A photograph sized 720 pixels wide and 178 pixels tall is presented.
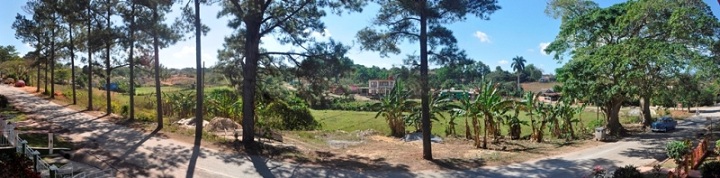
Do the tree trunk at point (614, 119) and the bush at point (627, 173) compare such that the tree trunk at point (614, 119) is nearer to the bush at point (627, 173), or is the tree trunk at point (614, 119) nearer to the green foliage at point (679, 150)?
the green foliage at point (679, 150)

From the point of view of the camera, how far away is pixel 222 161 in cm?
1539

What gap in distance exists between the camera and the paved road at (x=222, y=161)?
46.1ft

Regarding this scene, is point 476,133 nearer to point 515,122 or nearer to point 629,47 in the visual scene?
point 515,122

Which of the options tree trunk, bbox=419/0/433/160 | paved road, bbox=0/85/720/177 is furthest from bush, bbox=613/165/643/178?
tree trunk, bbox=419/0/433/160

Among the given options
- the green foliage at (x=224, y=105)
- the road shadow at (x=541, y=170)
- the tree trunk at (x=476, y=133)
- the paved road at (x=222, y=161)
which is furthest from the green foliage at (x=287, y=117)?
the road shadow at (x=541, y=170)

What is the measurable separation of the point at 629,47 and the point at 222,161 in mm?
17672

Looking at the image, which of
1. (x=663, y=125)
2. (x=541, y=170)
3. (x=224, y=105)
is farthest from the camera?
(x=224, y=105)

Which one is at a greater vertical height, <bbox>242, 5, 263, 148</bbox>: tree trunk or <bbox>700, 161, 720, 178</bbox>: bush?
<bbox>242, 5, 263, 148</bbox>: tree trunk

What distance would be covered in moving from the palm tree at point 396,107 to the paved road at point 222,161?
10193mm

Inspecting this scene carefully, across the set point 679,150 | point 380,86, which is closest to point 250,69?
point 679,150

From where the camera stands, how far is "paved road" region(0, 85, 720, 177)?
14.1 m

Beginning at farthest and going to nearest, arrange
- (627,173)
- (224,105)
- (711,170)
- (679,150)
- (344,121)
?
(344,121)
(224,105)
(679,150)
(711,170)
(627,173)

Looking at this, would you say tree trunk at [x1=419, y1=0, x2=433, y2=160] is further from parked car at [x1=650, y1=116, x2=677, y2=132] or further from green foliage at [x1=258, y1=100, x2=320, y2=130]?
parked car at [x1=650, y1=116, x2=677, y2=132]

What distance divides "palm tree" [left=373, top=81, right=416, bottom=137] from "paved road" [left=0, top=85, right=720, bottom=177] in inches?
401
